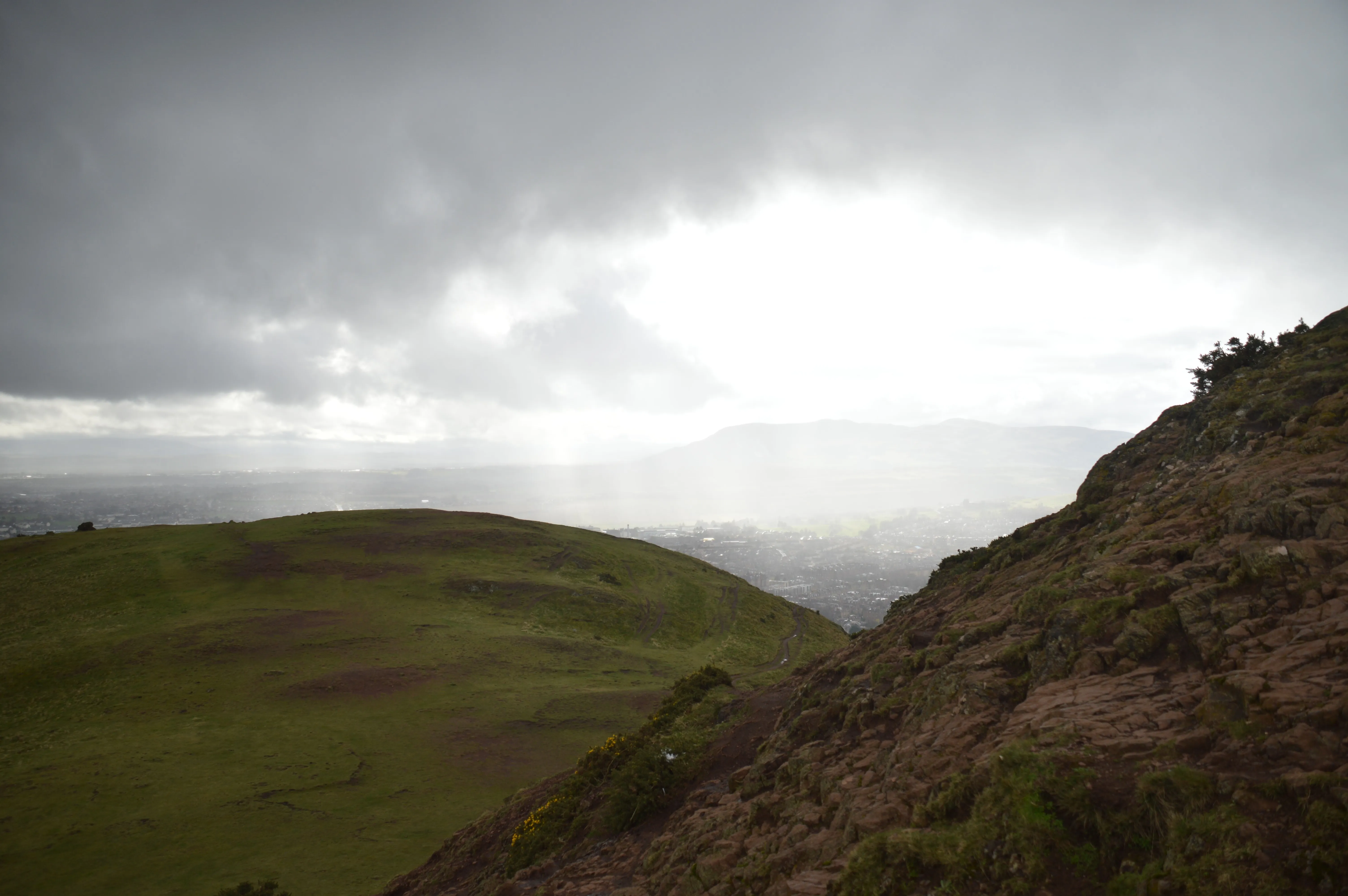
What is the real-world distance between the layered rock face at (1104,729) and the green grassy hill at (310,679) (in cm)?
1407

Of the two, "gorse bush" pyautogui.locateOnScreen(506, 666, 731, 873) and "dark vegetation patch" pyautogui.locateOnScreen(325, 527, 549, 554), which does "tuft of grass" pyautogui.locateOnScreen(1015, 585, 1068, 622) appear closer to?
"gorse bush" pyautogui.locateOnScreen(506, 666, 731, 873)

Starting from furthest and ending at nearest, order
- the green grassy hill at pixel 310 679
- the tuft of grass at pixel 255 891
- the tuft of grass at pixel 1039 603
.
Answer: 1. the green grassy hill at pixel 310 679
2. the tuft of grass at pixel 255 891
3. the tuft of grass at pixel 1039 603

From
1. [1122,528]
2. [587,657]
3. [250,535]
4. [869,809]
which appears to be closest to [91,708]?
[587,657]

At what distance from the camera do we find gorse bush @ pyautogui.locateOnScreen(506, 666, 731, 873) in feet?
54.1

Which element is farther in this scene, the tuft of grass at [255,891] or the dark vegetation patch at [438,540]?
the dark vegetation patch at [438,540]

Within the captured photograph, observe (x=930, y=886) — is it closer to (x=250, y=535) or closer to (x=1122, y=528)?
(x=1122, y=528)

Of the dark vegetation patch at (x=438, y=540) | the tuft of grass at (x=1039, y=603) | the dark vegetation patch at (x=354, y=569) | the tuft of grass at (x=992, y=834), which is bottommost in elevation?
the dark vegetation patch at (x=354, y=569)

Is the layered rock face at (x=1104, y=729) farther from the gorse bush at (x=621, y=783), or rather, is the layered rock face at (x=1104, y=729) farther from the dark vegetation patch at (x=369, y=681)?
the dark vegetation patch at (x=369, y=681)

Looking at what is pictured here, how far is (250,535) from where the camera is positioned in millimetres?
76188

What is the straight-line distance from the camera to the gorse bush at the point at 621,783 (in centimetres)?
1648

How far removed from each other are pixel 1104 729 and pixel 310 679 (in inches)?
1990

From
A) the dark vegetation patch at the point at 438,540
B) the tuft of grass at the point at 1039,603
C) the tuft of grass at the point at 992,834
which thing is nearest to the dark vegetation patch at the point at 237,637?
the dark vegetation patch at the point at 438,540

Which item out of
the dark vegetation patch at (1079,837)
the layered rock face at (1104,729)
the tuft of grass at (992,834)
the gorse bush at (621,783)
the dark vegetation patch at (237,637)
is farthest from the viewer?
the dark vegetation patch at (237,637)

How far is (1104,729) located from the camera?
8.25 meters
